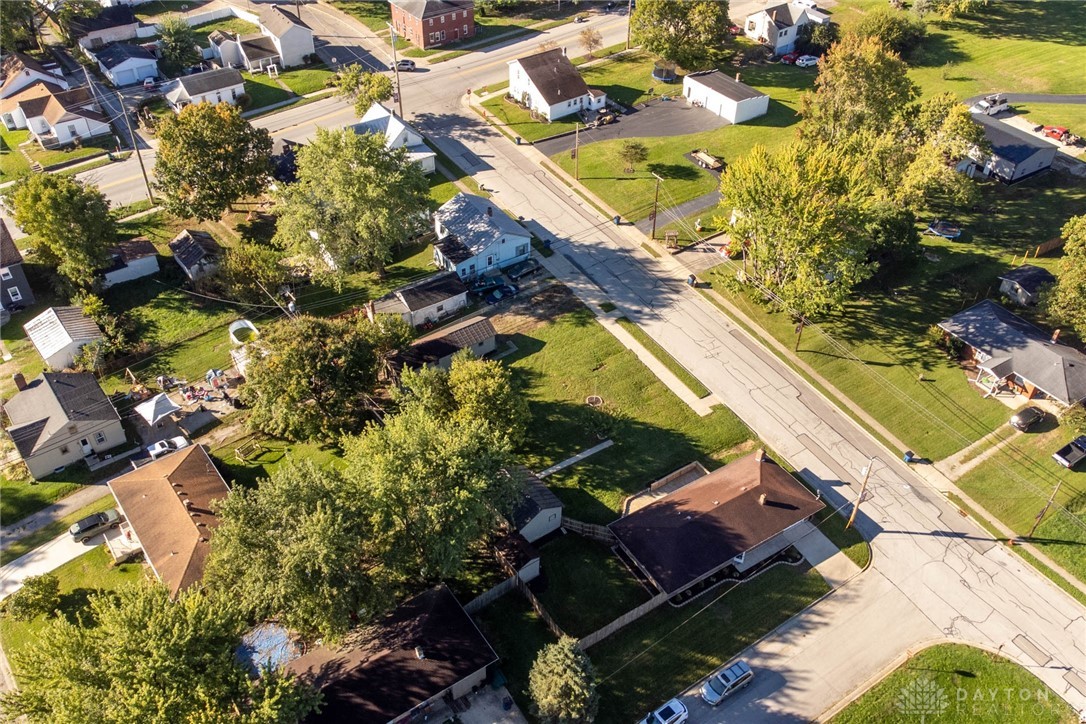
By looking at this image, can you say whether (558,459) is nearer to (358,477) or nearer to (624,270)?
(358,477)

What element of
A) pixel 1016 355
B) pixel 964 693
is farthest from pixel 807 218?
pixel 964 693

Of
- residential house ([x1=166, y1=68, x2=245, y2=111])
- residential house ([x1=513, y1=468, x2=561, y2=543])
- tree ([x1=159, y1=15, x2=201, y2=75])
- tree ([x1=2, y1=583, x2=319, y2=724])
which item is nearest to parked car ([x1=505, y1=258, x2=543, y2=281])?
residential house ([x1=513, y1=468, x2=561, y2=543])

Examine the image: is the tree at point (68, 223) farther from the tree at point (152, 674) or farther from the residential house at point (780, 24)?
the residential house at point (780, 24)

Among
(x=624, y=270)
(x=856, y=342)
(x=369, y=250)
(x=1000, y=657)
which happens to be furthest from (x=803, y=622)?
(x=369, y=250)

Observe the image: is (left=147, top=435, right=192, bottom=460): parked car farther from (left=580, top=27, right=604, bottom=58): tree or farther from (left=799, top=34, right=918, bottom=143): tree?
(left=580, top=27, right=604, bottom=58): tree

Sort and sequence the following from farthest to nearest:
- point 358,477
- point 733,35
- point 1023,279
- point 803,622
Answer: point 733,35 < point 1023,279 < point 803,622 < point 358,477
